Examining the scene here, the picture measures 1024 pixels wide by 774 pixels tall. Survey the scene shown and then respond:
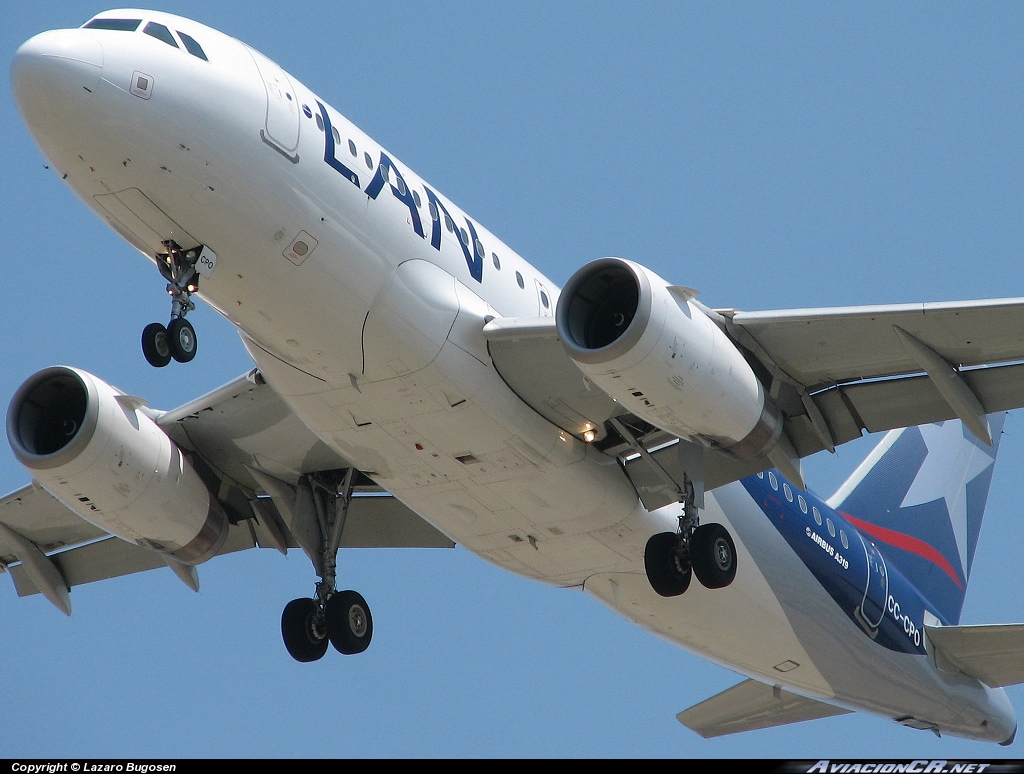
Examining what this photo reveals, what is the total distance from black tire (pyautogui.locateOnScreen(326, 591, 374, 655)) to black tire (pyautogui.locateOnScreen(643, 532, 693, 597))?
422 cm

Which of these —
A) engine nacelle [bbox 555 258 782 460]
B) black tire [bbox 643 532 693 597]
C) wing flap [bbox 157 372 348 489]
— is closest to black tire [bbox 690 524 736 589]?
black tire [bbox 643 532 693 597]

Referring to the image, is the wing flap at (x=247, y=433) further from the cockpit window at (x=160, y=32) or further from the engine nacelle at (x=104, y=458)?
the cockpit window at (x=160, y=32)

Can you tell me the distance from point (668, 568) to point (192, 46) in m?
8.08

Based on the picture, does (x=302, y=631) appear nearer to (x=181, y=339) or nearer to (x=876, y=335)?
(x=181, y=339)

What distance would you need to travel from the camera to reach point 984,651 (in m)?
21.2

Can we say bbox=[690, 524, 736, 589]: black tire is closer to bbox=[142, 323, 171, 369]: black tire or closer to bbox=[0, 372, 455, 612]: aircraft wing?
bbox=[0, 372, 455, 612]: aircraft wing

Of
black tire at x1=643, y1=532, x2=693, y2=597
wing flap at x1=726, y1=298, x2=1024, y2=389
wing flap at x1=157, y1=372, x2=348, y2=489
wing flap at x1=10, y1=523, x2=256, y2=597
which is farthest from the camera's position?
wing flap at x1=10, y1=523, x2=256, y2=597

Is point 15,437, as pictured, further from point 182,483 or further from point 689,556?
point 689,556

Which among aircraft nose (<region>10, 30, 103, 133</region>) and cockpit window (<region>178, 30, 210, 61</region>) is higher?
cockpit window (<region>178, 30, 210, 61</region>)

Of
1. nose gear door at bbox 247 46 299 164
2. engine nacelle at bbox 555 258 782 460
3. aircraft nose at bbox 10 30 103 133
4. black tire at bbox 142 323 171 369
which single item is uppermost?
nose gear door at bbox 247 46 299 164

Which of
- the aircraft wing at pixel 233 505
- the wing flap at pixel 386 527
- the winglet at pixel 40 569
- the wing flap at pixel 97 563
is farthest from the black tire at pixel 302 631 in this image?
the winglet at pixel 40 569

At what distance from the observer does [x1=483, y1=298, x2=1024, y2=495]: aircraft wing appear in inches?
621

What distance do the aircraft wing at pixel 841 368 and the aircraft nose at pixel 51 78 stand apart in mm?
4964
